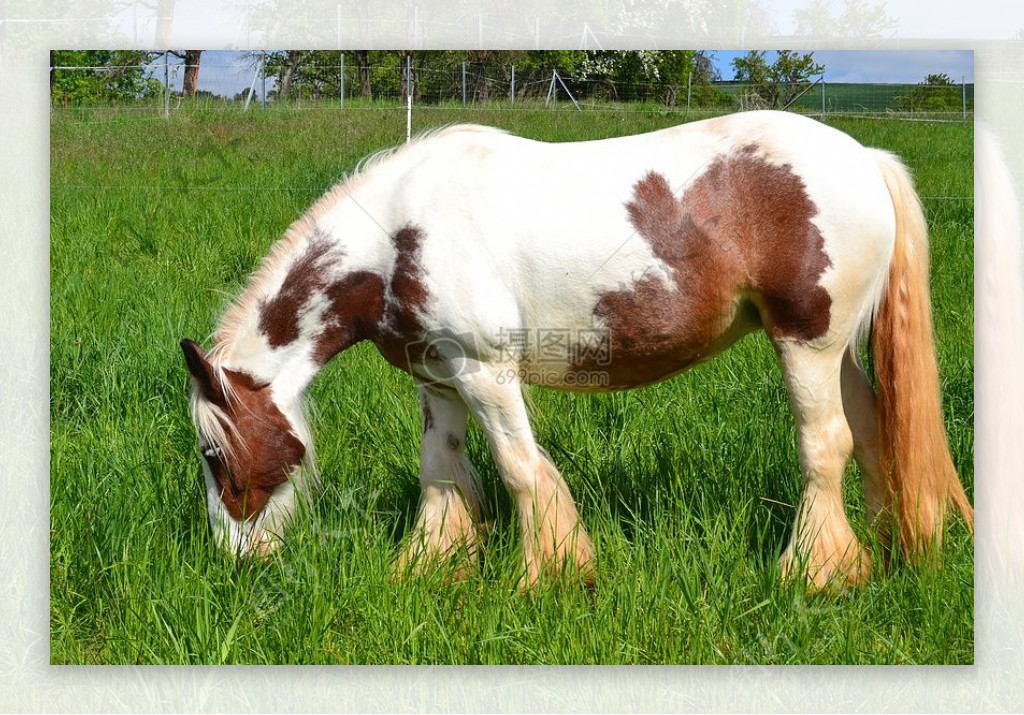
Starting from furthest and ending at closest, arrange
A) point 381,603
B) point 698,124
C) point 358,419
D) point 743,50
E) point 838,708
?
point 358,419
point 743,50
point 698,124
point 381,603
point 838,708

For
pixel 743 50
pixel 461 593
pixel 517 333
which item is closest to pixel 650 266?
pixel 517 333

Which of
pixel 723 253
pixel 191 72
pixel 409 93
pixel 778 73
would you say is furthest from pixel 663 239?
pixel 191 72

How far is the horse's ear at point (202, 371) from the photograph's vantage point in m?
2.86

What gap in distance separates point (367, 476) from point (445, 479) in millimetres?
536

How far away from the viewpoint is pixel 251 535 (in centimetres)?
308

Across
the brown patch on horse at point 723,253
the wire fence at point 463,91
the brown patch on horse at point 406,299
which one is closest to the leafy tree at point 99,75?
the wire fence at point 463,91

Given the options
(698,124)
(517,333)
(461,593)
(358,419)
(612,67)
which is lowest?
(461,593)

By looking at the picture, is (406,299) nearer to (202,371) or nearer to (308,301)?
(308,301)

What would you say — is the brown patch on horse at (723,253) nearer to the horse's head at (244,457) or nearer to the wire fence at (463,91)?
the wire fence at (463,91)

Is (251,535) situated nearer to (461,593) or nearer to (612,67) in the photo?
(461,593)

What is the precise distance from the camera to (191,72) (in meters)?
3.40

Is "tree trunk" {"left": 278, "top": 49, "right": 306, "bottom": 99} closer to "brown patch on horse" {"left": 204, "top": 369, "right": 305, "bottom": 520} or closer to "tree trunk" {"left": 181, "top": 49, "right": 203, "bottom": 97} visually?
"tree trunk" {"left": 181, "top": 49, "right": 203, "bottom": 97}

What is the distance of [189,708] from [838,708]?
180cm

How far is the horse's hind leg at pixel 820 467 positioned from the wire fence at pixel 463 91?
37.4 inches
